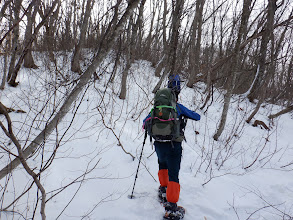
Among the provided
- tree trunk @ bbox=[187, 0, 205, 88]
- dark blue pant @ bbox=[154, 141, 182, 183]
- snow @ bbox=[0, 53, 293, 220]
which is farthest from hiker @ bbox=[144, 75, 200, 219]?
tree trunk @ bbox=[187, 0, 205, 88]

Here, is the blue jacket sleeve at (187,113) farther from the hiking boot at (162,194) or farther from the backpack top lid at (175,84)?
the hiking boot at (162,194)

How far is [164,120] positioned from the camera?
1.90 m

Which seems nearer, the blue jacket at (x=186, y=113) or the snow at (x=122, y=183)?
the snow at (x=122, y=183)

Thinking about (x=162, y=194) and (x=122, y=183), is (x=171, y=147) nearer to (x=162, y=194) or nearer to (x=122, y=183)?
(x=162, y=194)

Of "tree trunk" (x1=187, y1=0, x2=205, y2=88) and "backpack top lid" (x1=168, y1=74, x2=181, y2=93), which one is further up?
"tree trunk" (x1=187, y1=0, x2=205, y2=88)

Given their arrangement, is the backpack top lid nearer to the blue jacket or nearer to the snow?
the blue jacket

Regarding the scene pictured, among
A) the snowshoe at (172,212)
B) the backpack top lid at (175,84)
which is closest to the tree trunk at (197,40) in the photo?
the backpack top lid at (175,84)

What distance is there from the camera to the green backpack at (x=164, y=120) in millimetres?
1871

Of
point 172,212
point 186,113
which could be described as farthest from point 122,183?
point 186,113

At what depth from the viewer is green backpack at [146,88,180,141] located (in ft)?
6.14

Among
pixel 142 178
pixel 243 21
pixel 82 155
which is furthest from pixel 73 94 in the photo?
pixel 243 21

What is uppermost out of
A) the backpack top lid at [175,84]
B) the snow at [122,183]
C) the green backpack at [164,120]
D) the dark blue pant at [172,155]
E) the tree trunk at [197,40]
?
the tree trunk at [197,40]

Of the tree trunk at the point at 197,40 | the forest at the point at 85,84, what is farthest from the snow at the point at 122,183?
the tree trunk at the point at 197,40

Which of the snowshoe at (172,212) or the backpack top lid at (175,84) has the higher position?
the backpack top lid at (175,84)
